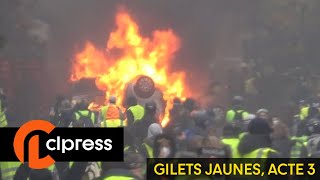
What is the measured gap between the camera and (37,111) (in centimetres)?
2175

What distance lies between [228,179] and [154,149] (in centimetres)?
99

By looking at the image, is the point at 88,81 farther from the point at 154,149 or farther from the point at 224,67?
the point at 154,149

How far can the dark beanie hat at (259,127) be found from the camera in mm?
7271

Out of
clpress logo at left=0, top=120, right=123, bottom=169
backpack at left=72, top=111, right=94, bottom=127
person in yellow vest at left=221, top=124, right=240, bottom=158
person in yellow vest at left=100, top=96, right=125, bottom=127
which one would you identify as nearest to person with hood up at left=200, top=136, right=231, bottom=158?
person in yellow vest at left=221, top=124, right=240, bottom=158

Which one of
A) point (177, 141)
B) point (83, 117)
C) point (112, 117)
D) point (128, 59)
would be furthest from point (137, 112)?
point (128, 59)

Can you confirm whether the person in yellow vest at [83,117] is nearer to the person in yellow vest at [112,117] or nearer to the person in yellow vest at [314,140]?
the person in yellow vest at [112,117]

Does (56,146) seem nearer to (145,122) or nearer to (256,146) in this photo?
(256,146)

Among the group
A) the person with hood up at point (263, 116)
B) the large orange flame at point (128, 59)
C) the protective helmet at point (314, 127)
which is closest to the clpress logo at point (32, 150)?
the person with hood up at point (263, 116)

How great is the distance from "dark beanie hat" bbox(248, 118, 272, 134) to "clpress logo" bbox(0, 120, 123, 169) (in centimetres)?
175

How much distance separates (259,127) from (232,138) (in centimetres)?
41

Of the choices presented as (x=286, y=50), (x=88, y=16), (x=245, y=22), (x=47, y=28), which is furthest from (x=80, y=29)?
(x=286, y=50)

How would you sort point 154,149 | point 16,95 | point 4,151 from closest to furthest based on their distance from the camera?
point 154,149
point 4,151
point 16,95

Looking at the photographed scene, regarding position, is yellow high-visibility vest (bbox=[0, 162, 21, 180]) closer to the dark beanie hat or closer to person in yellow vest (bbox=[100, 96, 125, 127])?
person in yellow vest (bbox=[100, 96, 125, 127])

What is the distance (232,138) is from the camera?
7.28 m
